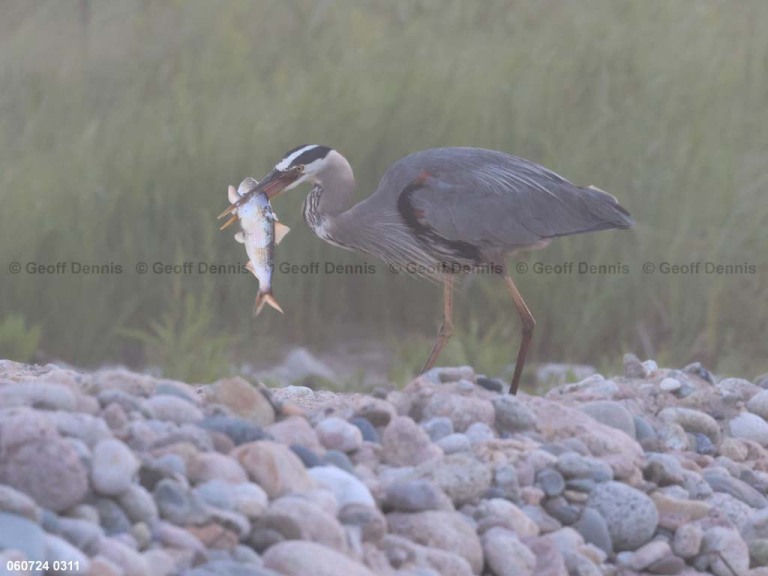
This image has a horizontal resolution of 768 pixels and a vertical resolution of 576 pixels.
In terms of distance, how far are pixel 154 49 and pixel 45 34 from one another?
0.90m

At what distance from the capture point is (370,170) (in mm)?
7770

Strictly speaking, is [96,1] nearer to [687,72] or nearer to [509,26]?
[509,26]

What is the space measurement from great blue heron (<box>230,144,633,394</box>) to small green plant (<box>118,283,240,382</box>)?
1.16 m

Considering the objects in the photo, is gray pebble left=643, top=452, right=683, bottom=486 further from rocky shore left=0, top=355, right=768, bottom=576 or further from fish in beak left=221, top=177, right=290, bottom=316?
fish in beak left=221, top=177, right=290, bottom=316

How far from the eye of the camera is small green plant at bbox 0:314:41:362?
689 cm

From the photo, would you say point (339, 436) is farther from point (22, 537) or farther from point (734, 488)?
point (734, 488)

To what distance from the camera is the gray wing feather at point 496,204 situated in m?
5.58

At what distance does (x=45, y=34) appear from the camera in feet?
31.8

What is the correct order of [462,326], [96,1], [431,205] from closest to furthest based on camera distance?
[431,205]
[462,326]
[96,1]

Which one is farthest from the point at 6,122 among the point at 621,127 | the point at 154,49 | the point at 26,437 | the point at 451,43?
the point at 26,437

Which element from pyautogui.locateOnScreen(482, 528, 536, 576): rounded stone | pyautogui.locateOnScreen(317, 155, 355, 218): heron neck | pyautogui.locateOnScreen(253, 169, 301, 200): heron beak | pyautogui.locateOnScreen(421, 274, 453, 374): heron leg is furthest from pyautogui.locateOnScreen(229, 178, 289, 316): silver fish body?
pyautogui.locateOnScreen(482, 528, 536, 576): rounded stone

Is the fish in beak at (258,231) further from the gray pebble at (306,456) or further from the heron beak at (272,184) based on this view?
the gray pebble at (306,456)

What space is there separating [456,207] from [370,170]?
2.26m

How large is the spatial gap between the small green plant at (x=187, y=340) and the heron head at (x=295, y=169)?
46.3 inches
